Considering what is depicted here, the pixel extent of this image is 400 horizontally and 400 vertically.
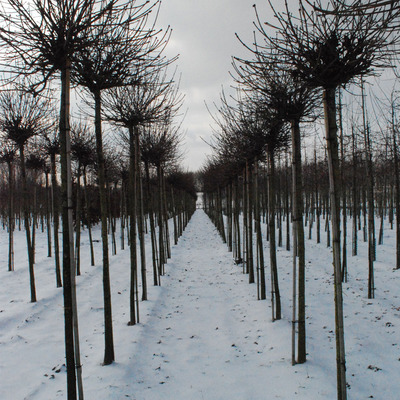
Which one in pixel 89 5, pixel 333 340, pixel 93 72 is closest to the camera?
pixel 89 5

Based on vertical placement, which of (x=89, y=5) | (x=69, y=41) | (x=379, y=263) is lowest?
(x=379, y=263)

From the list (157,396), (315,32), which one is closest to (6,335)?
(157,396)

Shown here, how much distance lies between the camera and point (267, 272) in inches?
427

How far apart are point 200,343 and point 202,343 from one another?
0.11ft

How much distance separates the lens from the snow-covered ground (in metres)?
4.04

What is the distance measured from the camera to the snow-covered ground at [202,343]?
13.2ft

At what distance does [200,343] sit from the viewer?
5.58 metres

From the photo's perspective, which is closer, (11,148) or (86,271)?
(11,148)

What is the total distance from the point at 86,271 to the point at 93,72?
9366 mm

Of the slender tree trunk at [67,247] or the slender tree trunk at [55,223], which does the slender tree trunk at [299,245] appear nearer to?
the slender tree trunk at [67,247]

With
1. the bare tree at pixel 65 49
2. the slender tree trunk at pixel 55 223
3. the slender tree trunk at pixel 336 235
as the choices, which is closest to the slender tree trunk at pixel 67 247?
the bare tree at pixel 65 49

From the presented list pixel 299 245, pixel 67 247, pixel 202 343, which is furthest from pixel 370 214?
pixel 67 247

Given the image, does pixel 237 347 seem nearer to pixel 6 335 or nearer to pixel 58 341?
pixel 58 341

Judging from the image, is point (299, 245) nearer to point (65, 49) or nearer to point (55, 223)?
point (65, 49)
